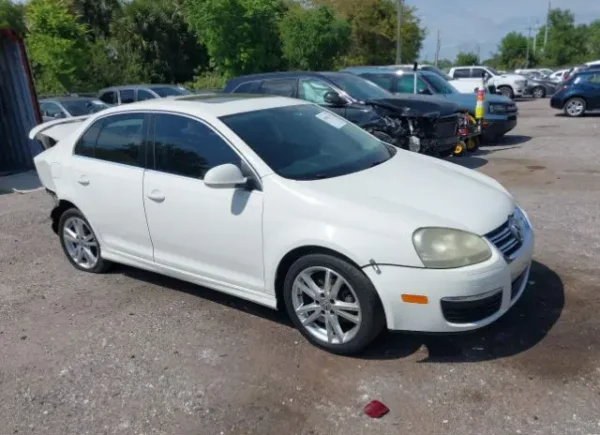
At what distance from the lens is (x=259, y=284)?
12.7ft

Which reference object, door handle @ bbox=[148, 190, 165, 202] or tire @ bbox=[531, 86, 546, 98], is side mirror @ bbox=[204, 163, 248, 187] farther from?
tire @ bbox=[531, 86, 546, 98]

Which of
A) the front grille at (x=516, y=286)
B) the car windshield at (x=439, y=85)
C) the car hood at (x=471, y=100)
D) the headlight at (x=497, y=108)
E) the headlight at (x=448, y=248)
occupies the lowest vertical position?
the headlight at (x=497, y=108)

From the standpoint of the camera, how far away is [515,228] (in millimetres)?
3709

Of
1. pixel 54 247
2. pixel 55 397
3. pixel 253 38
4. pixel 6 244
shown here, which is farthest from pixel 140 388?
pixel 253 38

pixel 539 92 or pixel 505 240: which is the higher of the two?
pixel 505 240

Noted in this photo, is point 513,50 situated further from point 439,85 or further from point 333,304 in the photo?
point 333,304

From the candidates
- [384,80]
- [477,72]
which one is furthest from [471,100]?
[477,72]

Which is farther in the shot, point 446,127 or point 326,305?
point 446,127

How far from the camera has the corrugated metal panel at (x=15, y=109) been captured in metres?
10.6

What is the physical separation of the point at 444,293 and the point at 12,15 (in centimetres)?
3299

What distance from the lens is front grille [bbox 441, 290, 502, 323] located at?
10.7ft

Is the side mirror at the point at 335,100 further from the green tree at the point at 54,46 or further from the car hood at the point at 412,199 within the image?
the green tree at the point at 54,46

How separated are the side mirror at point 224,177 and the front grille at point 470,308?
59.9 inches

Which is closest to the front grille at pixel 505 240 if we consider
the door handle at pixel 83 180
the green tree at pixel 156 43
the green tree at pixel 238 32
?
the door handle at pixel 83 180
